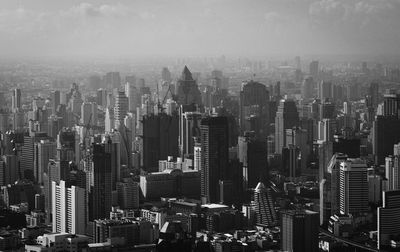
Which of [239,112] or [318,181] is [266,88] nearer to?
[239,112]

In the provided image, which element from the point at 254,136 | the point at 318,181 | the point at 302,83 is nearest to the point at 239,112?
the point at 254,136

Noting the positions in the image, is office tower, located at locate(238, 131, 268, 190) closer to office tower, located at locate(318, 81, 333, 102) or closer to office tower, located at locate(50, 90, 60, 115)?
A: office tower, located at locate(318, 81, 333, 102)

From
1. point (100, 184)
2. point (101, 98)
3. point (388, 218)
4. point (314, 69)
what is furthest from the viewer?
point (101, 98)

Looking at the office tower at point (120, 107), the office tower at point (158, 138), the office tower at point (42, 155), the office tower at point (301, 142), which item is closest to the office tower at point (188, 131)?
the office tower at point (158, 138)

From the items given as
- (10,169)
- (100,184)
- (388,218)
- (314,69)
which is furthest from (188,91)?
Result: (388,218)

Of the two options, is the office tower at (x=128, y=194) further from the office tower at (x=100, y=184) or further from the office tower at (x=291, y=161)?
the office tower at (x=291, y=161)

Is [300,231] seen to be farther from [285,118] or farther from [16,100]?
[16,100]
